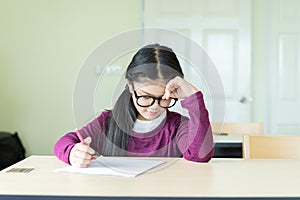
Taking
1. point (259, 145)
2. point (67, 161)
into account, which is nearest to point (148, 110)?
point (67, 161)

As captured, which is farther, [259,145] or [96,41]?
[96,41]

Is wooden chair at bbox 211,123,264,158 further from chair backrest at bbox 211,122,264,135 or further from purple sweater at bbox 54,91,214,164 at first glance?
purple sweater at bbox 54,91,214,164

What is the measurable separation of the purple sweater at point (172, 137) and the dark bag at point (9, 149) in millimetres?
1769

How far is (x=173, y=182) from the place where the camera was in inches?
41.4

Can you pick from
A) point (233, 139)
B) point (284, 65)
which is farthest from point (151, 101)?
point (284, 65)

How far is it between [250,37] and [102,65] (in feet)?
7.90

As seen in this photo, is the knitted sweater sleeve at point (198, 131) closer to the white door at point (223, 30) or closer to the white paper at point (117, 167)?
the white paper at point (117, 167)

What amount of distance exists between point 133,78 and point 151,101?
0.09 metres

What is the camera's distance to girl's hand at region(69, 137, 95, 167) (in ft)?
4.02

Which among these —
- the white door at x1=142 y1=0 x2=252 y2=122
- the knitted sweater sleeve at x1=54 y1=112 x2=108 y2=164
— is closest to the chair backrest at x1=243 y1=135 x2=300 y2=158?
the knitted sweater sleeve at x1=54 y1=112 x2=108 y2=164

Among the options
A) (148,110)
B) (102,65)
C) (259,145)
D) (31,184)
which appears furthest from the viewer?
(259,145)

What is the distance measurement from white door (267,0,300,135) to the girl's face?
2252 millimetres

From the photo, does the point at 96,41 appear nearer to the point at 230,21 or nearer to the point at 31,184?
the point at 230,21

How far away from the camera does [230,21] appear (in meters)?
3.40
